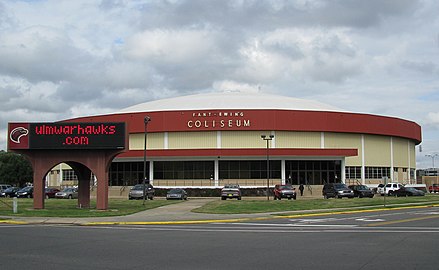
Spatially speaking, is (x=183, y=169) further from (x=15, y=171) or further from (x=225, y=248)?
(x=15, y=171)

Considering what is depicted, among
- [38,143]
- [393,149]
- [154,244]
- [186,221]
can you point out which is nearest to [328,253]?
[154,244]

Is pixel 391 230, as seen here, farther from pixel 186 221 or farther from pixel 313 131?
pixel 313 131

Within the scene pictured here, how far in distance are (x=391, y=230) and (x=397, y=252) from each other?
727 centimetres

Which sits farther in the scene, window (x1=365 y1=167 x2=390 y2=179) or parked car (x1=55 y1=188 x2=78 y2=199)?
window (x1=365 y1=167 x2=390 y2=179)

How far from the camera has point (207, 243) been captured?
57.0ft

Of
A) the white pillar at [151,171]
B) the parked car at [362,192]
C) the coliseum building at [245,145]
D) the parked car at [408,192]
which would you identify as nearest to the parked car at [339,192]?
the parked car at [362,192]

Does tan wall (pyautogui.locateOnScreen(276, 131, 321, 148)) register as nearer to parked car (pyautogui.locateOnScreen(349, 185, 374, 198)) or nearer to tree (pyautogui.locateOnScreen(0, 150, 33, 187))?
parked car (pyautogui.locateOnScreen(349, 185, 374, 198))

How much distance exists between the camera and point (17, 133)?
113 ft

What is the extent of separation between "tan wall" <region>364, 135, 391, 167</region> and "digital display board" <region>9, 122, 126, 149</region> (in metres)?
51.4

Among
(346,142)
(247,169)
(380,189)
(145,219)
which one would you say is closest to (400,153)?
(346,142)

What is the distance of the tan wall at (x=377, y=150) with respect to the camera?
7794 centimetres

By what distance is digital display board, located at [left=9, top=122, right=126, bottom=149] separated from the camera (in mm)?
34125

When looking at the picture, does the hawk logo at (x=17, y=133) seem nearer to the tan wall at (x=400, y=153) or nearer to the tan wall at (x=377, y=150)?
the tan wall at (x=377, y=150)

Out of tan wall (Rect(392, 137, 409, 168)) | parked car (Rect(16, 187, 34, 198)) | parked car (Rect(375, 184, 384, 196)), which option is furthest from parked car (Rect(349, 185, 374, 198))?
parked car (Rect(16, 187, 34, 198))
